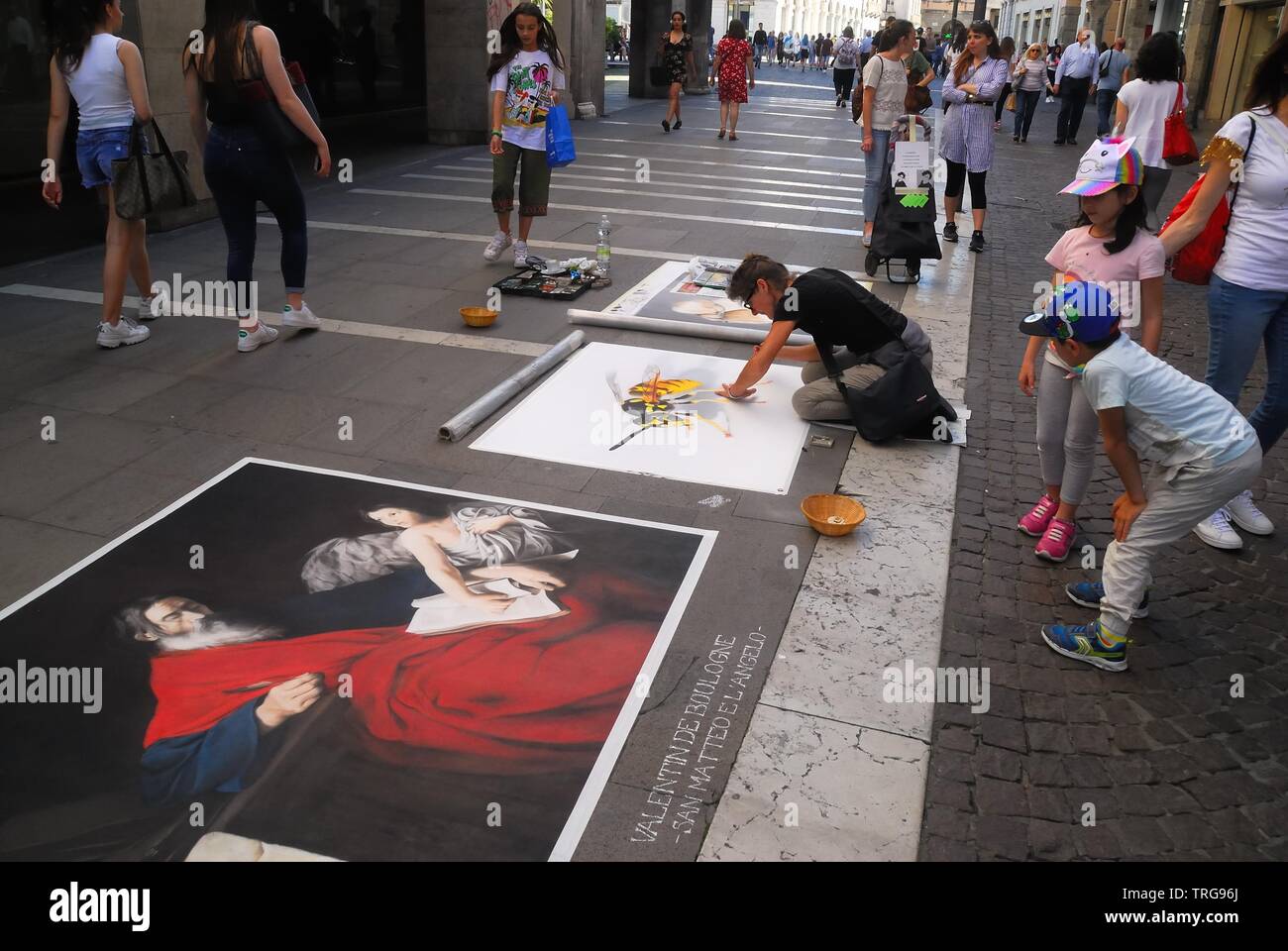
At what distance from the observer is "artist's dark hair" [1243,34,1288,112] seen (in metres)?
3.77

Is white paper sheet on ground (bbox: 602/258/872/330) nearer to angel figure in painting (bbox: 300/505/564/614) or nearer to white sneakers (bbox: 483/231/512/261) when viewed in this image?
white sneakers (bbox: 483/231/512/261)

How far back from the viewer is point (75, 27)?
5.49 metres

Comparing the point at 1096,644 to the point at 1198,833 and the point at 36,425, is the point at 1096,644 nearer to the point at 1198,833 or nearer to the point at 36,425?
the point at 1198,833

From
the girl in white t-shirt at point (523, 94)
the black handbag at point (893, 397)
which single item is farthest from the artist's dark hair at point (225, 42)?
the black handbag at point (893, 397)

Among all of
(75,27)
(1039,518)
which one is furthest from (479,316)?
(1039,518)

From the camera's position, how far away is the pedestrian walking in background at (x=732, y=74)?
15.9 m

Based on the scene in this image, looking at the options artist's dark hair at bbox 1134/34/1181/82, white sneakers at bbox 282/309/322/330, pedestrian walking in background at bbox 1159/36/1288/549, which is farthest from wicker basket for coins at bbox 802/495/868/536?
artist's dark hair at bbox 1134/34/1181/82

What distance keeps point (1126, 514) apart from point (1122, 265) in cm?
112

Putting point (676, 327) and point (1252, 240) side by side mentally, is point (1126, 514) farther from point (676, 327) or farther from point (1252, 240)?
point (676, 327)

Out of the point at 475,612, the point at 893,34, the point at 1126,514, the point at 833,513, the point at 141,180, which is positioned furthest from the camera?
the point at 893,34

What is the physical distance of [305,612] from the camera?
3543mm

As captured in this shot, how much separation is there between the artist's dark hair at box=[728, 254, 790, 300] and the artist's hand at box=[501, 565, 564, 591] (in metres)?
1.91

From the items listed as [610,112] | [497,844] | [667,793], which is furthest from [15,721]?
[610,112]
